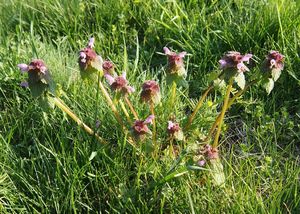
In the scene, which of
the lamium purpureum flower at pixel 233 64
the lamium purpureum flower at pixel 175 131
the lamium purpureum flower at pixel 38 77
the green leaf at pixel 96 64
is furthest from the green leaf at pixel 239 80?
the lamium purpureum flower at pixel 38 77

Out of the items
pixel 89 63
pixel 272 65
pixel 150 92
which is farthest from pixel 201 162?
pixel 89 63

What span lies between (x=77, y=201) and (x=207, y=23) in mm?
1304

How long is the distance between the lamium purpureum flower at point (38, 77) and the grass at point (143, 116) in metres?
0.25

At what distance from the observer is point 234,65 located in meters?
1.93

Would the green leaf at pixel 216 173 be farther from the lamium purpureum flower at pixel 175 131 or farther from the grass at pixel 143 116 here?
the lamium purpureum flower at pixel 175 131

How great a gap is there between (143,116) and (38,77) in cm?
62

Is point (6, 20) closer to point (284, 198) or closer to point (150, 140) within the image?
point (150, 140)

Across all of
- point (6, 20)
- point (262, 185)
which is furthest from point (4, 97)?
point (262, 185)

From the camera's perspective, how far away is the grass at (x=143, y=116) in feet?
6.74

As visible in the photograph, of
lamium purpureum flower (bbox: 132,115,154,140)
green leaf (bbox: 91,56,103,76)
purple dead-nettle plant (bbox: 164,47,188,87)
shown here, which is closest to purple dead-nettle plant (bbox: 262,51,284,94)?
purple dead-nettle plant (bbox: 164,47,188,87)

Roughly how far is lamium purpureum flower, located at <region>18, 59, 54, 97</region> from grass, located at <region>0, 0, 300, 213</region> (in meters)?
0.25

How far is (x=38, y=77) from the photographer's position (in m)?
1.90

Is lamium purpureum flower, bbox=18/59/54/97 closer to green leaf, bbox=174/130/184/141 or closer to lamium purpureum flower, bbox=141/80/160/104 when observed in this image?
lamium purpureum flower, bbox=141/80/160/104

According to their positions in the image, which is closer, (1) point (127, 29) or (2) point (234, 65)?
(2) point (234, 65)
